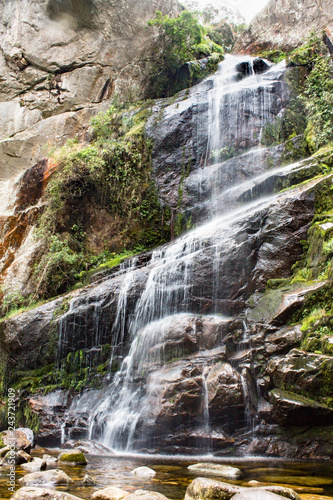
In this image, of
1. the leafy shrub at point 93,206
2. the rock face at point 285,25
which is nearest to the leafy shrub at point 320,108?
the rock face at point 285,25

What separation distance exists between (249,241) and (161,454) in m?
4.70

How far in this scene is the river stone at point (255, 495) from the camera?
305 centimetres

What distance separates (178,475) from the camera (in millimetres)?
5000

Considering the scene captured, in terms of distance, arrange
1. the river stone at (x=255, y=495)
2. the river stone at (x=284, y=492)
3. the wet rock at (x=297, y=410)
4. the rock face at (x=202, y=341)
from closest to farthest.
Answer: the river stone at (x=255, y=495) → the river stone at (x=284, y=492) → the wet rock at (x=297, y=410) → the rock face at (x=202, y=341)

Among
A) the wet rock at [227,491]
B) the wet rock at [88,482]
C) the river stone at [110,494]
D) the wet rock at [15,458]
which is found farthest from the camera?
the wet rock at [15,458]

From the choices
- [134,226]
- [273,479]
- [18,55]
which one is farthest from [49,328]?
[18,55]

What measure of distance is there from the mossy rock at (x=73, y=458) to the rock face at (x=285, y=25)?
17546 mm

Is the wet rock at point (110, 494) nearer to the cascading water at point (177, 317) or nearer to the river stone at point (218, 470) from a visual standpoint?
the river stone at point (218, 470)

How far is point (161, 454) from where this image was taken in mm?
6836

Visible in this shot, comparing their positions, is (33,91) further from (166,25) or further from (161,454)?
(161,454)

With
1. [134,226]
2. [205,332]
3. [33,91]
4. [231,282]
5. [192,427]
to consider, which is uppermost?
[33,91]

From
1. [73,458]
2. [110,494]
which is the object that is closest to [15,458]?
[73,458]

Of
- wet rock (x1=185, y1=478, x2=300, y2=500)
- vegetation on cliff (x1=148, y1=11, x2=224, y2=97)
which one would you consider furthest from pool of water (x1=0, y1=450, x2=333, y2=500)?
vegetation on cliff (x1=148, y1=11, x2=224, y2=97)

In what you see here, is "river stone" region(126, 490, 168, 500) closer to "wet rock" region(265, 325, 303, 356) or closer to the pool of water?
the pool of water
